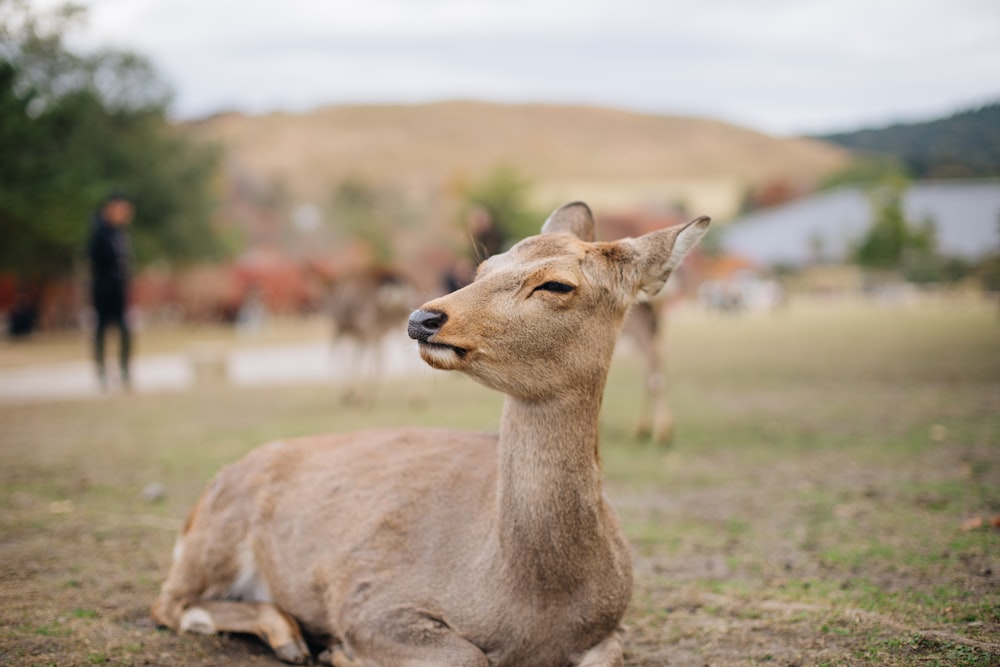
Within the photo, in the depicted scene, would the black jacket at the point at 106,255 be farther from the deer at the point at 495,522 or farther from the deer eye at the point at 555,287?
the deer eye at the point at 555,287

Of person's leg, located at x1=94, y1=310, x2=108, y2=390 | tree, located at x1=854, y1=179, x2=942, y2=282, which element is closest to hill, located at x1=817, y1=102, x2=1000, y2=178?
person's leg, located at x1=94, y1=310, x2=108, y2=390

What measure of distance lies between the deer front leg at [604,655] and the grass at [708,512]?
1.27 feet

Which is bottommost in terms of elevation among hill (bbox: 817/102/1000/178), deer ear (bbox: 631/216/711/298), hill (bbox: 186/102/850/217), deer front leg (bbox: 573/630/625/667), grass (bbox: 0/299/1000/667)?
grass (bbox: 0/299/1000/667)

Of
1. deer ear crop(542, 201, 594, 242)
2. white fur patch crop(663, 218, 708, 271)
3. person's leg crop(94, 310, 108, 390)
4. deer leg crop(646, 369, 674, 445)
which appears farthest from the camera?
person's leg crop(94, 310, 108, 390)

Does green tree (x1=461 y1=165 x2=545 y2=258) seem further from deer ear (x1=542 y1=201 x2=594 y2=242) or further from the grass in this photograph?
deer ear (x1=542 y1=201 x2=594 y2=242)

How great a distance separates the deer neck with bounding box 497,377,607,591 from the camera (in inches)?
146

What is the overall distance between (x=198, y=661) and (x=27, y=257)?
29368mm

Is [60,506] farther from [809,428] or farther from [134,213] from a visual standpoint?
[134,213]

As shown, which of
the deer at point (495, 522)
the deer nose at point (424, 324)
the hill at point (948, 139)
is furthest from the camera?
the hill at point (948, 139)

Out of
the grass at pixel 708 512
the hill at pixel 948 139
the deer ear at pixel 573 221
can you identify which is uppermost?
the hill at pixel 948 139

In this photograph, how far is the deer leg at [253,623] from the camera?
4.27 meters

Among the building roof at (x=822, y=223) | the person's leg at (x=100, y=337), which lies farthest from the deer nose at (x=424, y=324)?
the building roof at (x=822, y=223)

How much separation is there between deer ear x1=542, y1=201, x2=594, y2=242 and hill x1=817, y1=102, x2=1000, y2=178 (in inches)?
343

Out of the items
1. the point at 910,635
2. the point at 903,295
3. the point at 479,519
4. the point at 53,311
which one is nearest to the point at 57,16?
the point at 479,519
